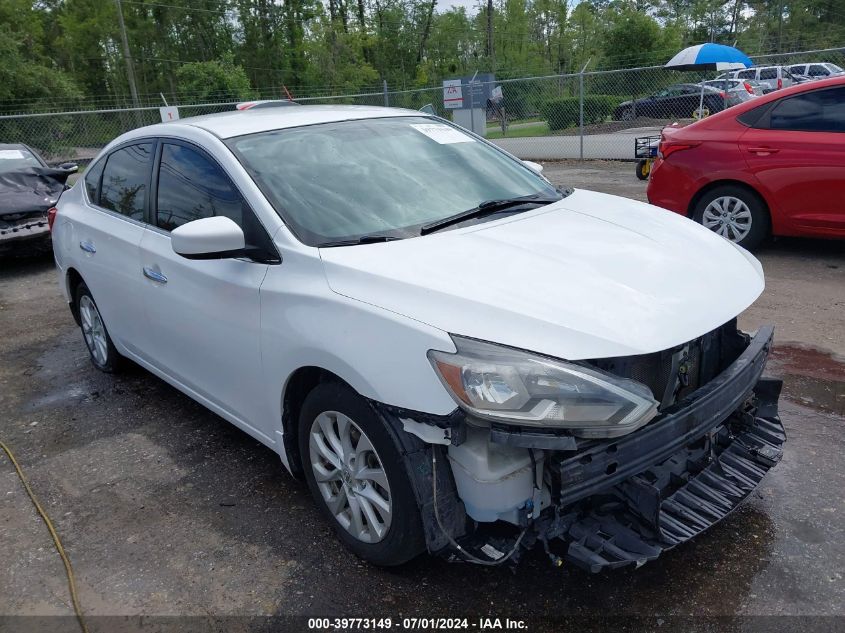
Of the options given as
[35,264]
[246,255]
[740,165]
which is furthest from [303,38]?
[246,255]

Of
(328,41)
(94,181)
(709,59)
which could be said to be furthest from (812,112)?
(328,41)

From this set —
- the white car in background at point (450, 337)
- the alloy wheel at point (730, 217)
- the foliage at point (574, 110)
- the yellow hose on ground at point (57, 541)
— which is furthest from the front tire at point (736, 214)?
the foliage at point (574, 110)

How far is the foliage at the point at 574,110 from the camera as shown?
22.1 m

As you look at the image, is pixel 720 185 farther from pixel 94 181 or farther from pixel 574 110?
pixel 574 110

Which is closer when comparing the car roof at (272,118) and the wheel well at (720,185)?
the car roof at (272,118)

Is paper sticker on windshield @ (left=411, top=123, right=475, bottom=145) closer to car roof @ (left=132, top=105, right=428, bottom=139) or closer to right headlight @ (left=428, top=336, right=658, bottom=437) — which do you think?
car roof @ (left=132, top=105, right=428, bottom=139)

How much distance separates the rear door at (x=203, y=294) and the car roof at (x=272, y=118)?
16cm

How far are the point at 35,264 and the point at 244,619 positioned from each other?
8074 mm

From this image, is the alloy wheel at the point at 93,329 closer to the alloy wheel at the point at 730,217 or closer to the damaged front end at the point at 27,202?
the damaged front end at the point at 27,202

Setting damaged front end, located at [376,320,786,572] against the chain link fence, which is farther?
the chain link fence

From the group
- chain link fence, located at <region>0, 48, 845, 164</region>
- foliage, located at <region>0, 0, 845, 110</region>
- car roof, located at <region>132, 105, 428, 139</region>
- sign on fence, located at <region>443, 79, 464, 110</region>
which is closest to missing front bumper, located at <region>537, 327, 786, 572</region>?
car roof, located at <region>132, 105, 428, 139</region>

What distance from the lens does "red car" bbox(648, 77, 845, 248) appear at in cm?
598

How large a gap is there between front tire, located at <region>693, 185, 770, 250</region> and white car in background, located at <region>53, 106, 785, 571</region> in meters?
3.46

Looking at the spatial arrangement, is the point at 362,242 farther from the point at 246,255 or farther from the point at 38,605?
the point at 38,605
